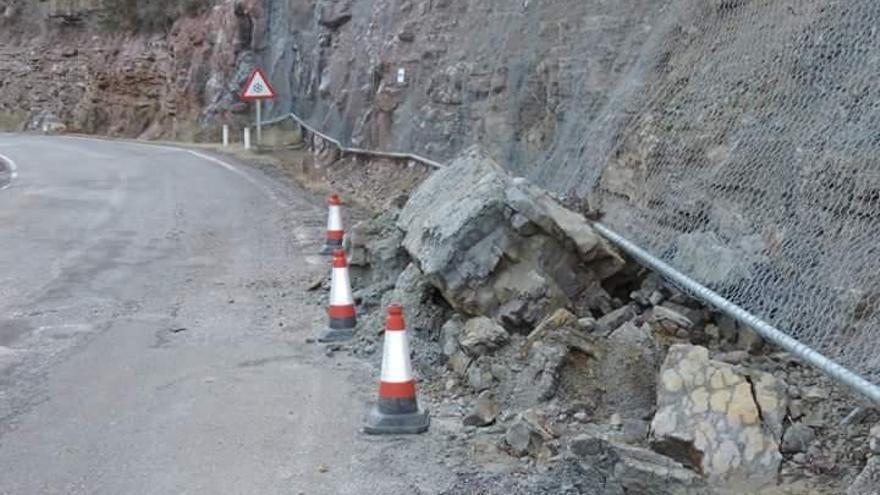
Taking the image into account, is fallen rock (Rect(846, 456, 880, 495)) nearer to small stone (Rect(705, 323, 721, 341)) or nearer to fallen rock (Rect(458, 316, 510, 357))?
small stone (Rect(705, 323, 721, 341))

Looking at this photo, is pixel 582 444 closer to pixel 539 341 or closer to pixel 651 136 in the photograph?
pixel 539 341

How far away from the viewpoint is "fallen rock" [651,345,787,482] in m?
4.87

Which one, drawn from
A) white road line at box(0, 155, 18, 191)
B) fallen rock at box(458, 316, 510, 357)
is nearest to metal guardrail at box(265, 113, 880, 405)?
fallen rock at box(458, 316, 510, 357)

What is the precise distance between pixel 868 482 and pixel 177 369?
4780 millimetres

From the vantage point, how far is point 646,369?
5988mm

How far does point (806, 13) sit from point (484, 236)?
2.84 metres

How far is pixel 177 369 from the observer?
7312 mm

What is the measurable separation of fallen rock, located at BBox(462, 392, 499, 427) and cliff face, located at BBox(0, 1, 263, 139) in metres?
28.1

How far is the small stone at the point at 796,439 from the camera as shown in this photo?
498 centimetres

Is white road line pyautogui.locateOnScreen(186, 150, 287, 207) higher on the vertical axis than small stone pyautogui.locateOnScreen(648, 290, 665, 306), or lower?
lower

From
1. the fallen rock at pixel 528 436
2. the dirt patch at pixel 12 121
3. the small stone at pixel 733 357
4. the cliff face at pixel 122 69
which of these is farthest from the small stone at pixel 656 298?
Answer: the dirt patch at pixel 12 121

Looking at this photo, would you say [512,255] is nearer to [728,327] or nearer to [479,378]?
[479,378]

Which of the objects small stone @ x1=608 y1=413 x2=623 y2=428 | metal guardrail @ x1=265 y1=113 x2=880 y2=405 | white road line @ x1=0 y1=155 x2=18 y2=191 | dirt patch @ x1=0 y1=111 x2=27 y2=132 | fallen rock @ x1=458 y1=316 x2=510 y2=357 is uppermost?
metal guardrail @ x1=265 y1=113 x2=880 y2=405

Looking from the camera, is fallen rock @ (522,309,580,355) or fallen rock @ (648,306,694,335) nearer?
fallen rock @ (522,309,580,355)
